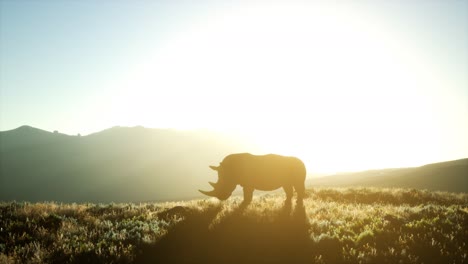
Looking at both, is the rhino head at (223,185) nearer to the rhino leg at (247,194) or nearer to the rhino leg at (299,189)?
the rhino leg at (247,194)

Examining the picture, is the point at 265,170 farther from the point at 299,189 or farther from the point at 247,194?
the point at 299,189

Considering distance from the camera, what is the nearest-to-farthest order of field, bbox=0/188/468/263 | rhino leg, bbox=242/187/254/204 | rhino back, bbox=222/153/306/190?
field, bbox=0/188/468/263, rhino back, bbox=222/153/306/190, rhino leg, bbox=242/187/254/204

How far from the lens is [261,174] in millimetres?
14781

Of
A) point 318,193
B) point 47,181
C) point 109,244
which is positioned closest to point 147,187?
point 47,181

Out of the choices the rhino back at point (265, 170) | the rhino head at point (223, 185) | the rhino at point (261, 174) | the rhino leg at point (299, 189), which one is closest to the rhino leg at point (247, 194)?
the rhino at point (261, 174)

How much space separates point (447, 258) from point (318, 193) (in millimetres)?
15889

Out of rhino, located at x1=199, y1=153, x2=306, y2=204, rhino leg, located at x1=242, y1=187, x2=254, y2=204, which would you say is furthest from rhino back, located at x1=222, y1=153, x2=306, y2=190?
Answer: rhino leg, located at x1=242, y1=187, x2=254, y2=204

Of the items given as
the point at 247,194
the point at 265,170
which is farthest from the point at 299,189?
the point at 247,194

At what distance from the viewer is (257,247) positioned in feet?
35.3

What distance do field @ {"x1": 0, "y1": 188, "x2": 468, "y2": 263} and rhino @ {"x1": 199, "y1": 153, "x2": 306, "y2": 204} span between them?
851 millimetres

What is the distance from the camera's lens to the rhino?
1471cm

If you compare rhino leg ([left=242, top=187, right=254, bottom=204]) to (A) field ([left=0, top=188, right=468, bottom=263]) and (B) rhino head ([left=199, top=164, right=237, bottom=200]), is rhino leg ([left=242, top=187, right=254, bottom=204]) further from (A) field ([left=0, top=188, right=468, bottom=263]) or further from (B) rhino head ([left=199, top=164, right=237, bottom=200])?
(B) rhino head ([left=199, top=164, right=237, bottom=200])

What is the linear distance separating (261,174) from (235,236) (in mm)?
3767

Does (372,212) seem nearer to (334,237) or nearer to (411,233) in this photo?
(411,233)
